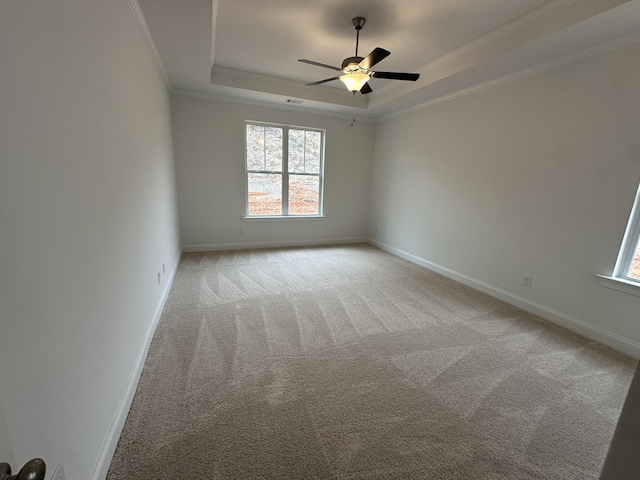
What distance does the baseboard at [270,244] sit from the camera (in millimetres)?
4863

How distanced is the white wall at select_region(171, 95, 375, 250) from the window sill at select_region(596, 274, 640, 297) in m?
3.92

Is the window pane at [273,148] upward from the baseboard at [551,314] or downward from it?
upward

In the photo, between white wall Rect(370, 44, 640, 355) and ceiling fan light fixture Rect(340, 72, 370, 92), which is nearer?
white wall Rect(370, 44, 640, 355)

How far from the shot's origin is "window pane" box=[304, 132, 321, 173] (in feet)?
17.2

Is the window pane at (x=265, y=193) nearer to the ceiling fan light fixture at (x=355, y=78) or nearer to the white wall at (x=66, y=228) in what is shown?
the ceiling fan light fixture at (x=355, y=78)

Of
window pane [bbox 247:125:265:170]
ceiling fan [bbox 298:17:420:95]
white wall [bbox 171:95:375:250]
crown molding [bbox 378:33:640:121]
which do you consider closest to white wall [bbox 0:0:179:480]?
ceiling fan [bbox 298:17:420:95]

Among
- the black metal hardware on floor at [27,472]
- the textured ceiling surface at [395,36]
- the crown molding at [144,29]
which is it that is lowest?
the black metal hardware on floor at [27,472]

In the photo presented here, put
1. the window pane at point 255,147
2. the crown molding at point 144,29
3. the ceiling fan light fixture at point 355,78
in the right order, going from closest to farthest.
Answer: the crown molding at point 144,29, the ceiling fan light fixture at point 355,78, the window pane at point 255,147

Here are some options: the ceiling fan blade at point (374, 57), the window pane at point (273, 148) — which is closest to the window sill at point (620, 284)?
the ceiling fan blade at point (374, 57)

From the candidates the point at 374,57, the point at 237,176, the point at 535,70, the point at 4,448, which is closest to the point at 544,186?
the point at 535,70

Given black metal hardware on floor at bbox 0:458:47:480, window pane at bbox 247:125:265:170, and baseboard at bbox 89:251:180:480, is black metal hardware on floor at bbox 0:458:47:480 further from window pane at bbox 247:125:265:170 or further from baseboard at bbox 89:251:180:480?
window pane at bbox 247:125:265:170

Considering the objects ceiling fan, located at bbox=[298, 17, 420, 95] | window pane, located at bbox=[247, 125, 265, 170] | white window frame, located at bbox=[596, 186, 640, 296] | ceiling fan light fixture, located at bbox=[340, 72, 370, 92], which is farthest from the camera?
window pane, located at bbox=[247, 125, 265, 170]

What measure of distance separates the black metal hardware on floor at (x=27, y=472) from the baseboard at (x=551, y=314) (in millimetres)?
3589

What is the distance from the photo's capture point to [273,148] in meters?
5.04
